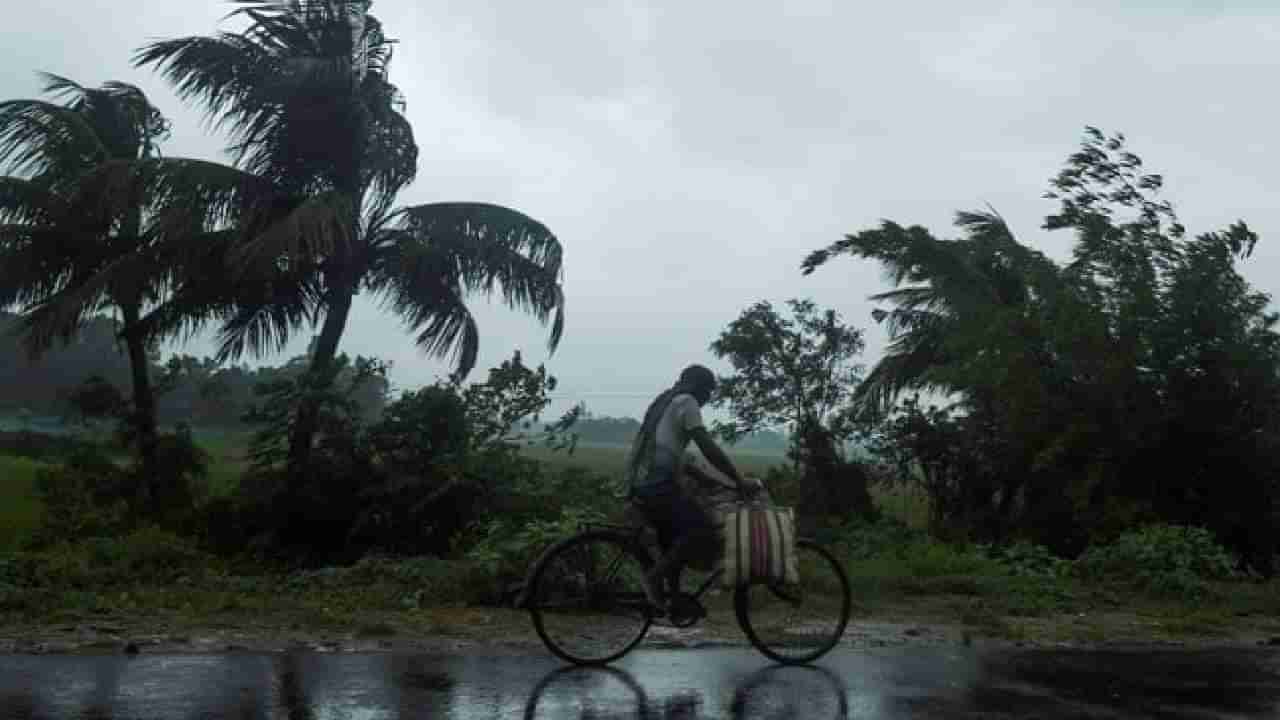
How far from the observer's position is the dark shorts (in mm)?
7941

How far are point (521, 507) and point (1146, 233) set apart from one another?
7.33 meters

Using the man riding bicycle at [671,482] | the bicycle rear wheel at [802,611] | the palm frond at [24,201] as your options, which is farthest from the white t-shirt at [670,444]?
the palm frond at [24,201]

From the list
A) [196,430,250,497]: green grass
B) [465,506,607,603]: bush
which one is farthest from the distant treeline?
[465,506,607,603]: bush

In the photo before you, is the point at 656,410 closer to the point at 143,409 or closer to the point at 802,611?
the point at 802,611

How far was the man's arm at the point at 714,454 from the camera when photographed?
312 inches

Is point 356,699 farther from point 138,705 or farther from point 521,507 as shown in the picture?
point 521,507

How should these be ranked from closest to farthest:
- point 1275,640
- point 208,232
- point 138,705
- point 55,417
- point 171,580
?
1. point 138,705
2. point 1275,640
3. point 171,580
4. point 208,232
5. point 55,417

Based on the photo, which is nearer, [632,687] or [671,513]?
[632,687]

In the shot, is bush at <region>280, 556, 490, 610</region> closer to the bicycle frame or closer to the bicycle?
the bicycle

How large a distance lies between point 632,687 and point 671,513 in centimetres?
106

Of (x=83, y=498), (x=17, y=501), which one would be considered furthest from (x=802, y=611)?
(x=17, y=501)

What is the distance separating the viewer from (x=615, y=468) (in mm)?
15359

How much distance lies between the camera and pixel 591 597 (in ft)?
26.0

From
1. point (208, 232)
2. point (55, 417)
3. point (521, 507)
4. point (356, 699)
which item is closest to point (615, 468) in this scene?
point (521, 507)
